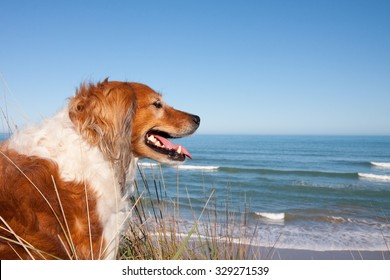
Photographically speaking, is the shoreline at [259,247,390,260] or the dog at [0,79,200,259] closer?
the dog at [0,79,200,259]

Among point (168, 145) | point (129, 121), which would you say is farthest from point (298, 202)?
point (129, 121)

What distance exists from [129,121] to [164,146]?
578 millimetres

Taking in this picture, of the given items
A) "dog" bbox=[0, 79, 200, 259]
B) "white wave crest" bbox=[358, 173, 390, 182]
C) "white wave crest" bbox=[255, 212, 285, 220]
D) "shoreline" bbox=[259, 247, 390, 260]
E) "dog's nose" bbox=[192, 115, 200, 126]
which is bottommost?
"white wave crest" bbox=[255, 212, 285, 220]

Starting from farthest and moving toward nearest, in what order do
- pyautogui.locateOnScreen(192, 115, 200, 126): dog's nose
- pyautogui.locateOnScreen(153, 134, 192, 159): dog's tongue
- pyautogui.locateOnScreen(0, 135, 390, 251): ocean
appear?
1. pyautogui.locateOnScreen(0, 135, 390, 251): ocean
2. pyautogui.locateOnScreen(192, 115, 200, 126): dog's nose
3. pyautogui.locateOnScreen(153, 134, 192, 159): dog's tongue

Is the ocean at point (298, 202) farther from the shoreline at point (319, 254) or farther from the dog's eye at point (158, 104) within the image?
the dog's eye at point (158, 104)

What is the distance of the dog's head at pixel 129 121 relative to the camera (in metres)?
2.90

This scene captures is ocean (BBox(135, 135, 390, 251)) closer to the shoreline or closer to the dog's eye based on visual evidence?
the shoreline

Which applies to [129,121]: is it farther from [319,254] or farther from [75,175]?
[319,254]

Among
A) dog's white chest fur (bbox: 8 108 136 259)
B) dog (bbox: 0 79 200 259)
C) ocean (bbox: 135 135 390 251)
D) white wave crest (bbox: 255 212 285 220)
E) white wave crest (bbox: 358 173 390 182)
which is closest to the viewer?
dog (bbox: 0 79 200 259)

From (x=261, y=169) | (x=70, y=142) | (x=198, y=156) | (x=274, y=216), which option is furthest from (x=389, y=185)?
(x=70, y=142)

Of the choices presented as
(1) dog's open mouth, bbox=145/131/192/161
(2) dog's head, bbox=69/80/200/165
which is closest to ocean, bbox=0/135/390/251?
(1) dog's open mouth, bbox=145/131/192/161

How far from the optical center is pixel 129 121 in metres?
3.14

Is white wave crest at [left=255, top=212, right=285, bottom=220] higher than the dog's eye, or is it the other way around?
the dog's eye

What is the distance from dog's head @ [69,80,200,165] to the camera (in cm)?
290
